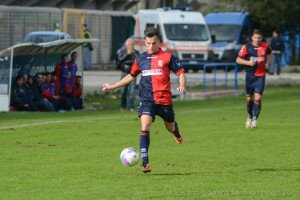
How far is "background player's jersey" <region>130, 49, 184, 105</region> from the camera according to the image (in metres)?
15.2

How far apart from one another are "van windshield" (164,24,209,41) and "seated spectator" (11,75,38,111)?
23.5 meters

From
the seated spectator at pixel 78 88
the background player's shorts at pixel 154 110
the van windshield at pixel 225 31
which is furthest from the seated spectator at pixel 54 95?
the van windshield at pixel 225 31

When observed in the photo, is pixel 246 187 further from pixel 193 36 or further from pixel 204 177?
pixel 193 36

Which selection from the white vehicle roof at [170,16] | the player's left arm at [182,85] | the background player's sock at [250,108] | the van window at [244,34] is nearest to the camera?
the player's left arm at [182,85]

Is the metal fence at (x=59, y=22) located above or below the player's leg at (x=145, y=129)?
above

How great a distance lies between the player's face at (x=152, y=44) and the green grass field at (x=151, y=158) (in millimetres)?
1605

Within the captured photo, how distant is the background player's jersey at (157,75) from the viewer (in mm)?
15234

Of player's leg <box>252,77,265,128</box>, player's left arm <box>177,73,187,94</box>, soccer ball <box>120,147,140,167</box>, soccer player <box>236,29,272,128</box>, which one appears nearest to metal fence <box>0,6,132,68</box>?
soccer player <box>236,29,272,128</box>

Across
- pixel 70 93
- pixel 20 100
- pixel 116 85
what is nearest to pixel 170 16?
pixel 70 93

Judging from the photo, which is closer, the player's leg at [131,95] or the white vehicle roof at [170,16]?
the player's leg at [131,95]

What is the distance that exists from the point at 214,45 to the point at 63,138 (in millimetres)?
37304

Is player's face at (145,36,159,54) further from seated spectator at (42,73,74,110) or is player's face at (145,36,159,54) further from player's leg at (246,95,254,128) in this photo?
seated spectator at (42,73,74,110)

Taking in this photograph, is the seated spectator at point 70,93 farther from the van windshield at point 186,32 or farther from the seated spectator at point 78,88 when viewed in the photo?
the van windshield at point 186,32

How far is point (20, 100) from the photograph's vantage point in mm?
28828
